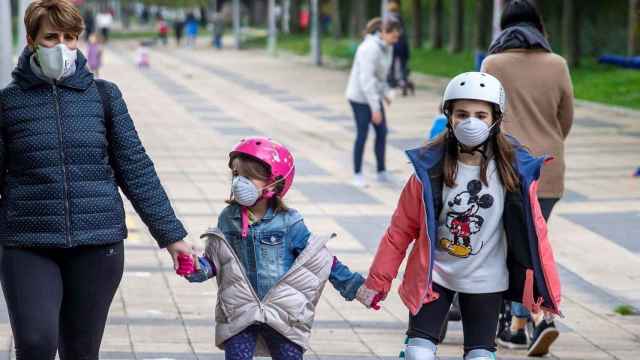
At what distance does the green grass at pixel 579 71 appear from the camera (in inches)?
1045

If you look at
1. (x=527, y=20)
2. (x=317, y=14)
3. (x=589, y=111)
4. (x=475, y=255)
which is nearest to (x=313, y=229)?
(x=527, y=20)

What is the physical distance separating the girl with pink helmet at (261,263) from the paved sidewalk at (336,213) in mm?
1937

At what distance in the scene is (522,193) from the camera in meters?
5.40

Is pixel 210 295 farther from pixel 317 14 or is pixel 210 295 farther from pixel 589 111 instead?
pixel 317 14

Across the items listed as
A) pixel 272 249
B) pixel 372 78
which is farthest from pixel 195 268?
pixel 372 78

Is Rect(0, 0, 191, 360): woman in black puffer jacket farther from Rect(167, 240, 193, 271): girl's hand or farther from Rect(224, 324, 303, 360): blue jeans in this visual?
Rect(224, 324, 303, 360): blue jeans

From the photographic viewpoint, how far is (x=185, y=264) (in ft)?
16.9

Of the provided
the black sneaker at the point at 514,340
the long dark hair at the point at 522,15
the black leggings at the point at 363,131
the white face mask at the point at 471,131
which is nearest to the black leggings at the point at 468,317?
the white face mask at the point at 471,131

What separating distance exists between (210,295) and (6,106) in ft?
13.4

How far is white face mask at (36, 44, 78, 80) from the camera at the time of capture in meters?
4.84

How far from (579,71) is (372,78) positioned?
19805 mm

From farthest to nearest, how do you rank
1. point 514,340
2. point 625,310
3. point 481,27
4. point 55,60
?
point 481,27, point 625,310, point 514,340, point 55,60

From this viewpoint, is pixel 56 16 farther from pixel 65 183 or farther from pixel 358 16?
pixel 358 16

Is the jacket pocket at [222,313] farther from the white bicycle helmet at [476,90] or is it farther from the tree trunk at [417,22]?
the tree trunk at [417,22]
